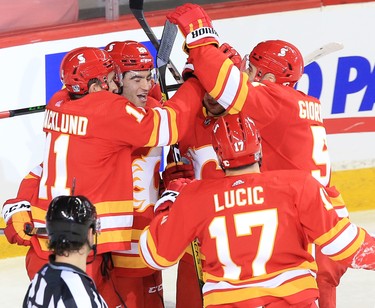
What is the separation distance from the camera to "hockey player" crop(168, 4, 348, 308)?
11.9 feet

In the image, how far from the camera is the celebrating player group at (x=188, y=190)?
322 cm

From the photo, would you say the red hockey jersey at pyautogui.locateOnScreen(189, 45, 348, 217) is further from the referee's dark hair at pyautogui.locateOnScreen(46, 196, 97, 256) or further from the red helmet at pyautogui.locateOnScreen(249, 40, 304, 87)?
the referee's dark hair at pyautogui.locateOnScreen(46, 196, 97, 256)

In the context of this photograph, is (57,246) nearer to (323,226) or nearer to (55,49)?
(323,226)

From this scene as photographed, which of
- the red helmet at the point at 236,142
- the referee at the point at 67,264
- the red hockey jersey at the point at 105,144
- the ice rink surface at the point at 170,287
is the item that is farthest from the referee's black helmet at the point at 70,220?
the ice rink surface at the point at 170,287

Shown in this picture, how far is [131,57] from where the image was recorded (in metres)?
3.99

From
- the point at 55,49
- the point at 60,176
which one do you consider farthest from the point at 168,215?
the point at 55,49

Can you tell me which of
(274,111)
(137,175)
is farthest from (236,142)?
(137,175)

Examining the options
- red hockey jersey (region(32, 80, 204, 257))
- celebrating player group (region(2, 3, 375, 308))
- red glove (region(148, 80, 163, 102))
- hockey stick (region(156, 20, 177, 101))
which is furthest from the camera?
red glove (region(148, 80, 163, 102))

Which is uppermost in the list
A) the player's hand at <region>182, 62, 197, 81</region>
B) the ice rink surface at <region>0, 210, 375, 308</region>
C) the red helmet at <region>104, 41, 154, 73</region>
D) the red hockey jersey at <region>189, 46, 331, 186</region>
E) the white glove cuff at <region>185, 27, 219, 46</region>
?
the red helmet at <region>104, 41, 154, 73</region>

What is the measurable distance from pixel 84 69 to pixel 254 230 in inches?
36.8

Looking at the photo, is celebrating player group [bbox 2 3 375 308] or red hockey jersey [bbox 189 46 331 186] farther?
red hockey jersey [bbox 189 46 331 186]

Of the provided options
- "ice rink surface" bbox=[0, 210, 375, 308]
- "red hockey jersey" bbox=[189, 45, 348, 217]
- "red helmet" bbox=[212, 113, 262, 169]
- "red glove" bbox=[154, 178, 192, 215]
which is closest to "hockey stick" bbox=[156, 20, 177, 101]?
"red hockey jersey" bbox=[189, 45, 348, 217]

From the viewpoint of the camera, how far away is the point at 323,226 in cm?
321

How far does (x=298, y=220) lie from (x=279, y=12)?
8.10ft
